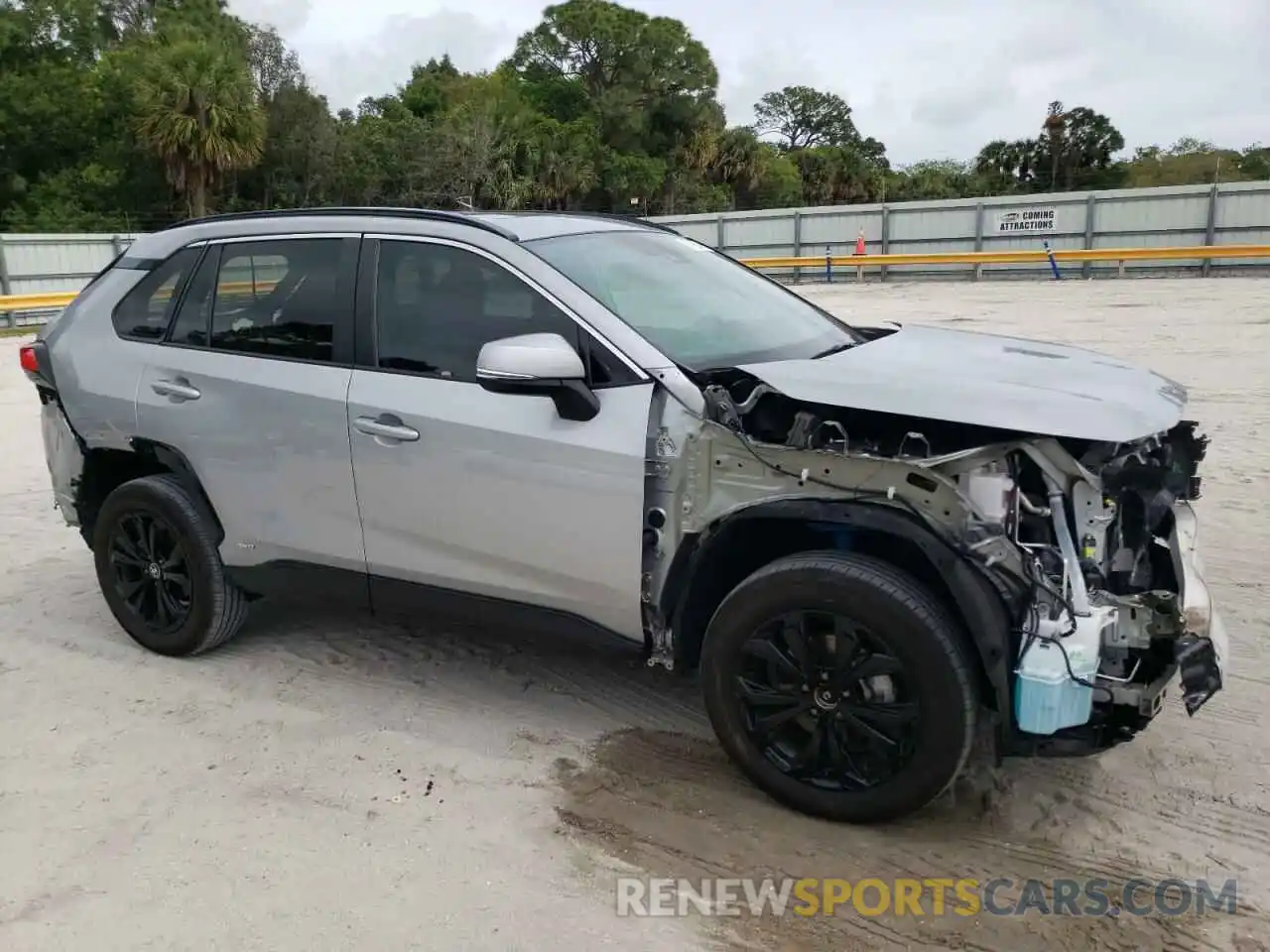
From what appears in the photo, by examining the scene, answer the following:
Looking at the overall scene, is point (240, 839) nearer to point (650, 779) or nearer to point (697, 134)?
point (650, 779)

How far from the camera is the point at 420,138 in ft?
143

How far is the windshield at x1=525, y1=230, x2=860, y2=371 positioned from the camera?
11.8 feet

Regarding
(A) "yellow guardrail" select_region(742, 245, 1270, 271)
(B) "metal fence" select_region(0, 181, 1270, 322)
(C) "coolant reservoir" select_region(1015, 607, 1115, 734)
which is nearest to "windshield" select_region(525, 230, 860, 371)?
(C) "coolant reservoir" select_region(1015, 607, 1115, 734)

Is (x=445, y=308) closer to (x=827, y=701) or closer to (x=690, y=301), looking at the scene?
(x=690, y=301)

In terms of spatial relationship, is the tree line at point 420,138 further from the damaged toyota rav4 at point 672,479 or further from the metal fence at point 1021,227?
the damaged toyota rav4 at point 672,479

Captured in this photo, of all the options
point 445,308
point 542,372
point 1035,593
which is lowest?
point 1035,593

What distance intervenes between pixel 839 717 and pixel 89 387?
3485 mm

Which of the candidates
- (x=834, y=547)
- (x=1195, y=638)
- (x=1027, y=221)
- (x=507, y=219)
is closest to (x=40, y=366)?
(x=507, y=219)

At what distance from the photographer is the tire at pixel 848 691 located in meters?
2.93

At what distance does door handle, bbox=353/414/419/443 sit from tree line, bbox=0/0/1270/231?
2163cm

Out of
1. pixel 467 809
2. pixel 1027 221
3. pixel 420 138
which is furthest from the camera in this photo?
pixel 420 138

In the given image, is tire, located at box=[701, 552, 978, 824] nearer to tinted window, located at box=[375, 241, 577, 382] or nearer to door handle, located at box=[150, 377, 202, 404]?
tinted window, located at box=[375, 241, 577, 382]

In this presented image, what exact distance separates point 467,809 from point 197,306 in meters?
2.41

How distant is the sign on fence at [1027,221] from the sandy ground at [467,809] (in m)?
23.5
